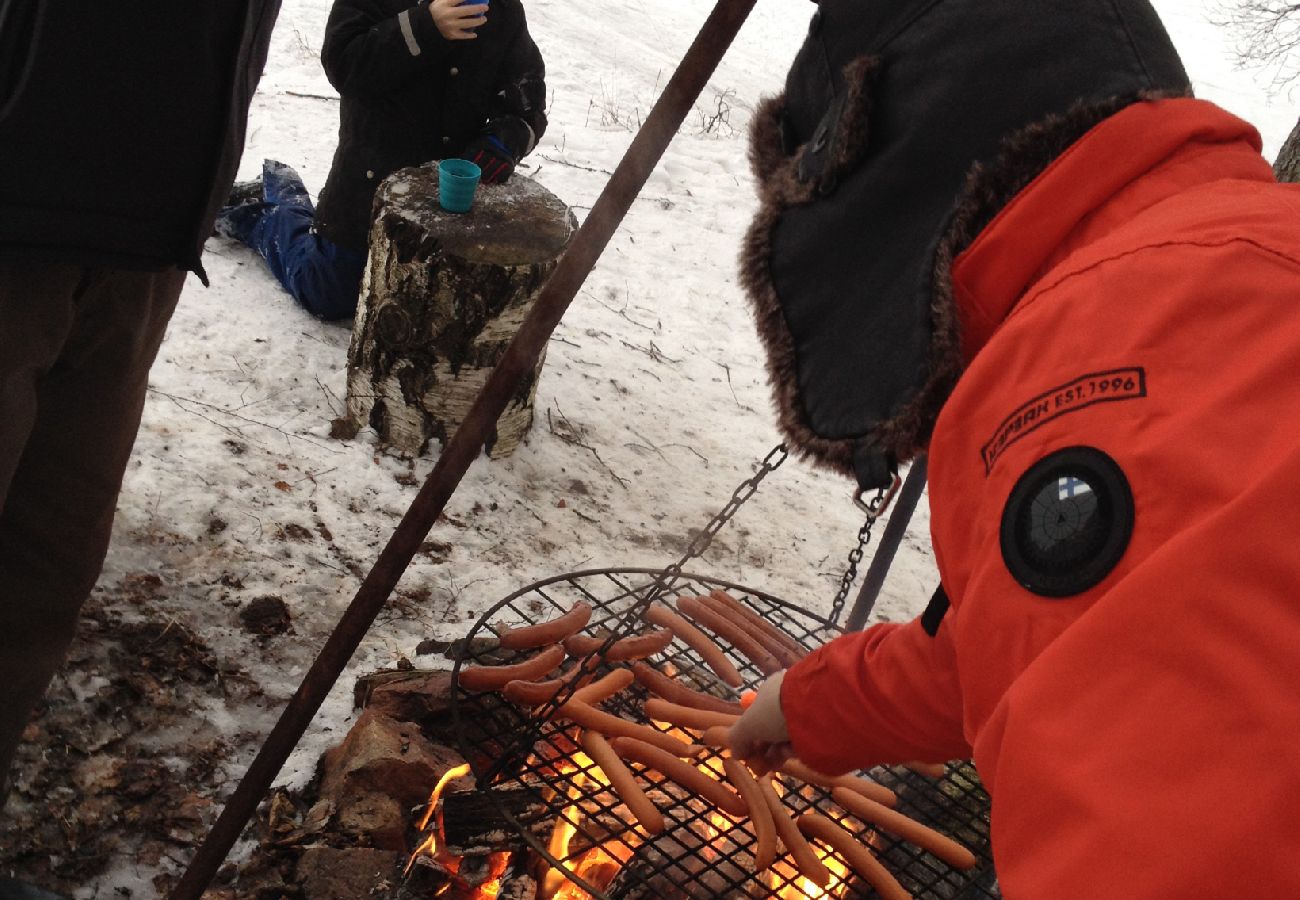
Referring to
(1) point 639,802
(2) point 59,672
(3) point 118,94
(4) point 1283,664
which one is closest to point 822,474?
(1) point 639,802

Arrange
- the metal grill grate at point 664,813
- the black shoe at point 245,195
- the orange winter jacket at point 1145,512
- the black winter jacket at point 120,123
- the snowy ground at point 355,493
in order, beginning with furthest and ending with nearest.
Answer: the black shoe at point 245,195 < the snowy ground at point 355,493 < the metal grill grate at point 664,813 < the black winter jacket at point 120,123 < the orange winter jacket at point 1145,512

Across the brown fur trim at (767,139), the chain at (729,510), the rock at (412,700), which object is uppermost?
the brown fur trim at (767,139)

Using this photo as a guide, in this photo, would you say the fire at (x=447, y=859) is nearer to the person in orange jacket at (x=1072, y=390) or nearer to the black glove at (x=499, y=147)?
the person in orange jacket at (x=1072, y=390)

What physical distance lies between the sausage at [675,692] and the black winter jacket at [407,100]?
320cm

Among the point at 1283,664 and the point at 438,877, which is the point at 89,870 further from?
the point at 1283,664

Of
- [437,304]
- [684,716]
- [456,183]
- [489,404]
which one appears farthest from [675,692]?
[456,183]

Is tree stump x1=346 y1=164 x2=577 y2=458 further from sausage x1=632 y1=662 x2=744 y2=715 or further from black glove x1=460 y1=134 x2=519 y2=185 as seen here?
sausage x1=632 y1=662 x2=744 y2=715

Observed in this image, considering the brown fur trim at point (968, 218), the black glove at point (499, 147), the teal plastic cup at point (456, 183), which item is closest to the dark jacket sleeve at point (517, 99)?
the black glove at point (499, 147)

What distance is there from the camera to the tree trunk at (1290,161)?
4.07m

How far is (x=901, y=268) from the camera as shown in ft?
4.85

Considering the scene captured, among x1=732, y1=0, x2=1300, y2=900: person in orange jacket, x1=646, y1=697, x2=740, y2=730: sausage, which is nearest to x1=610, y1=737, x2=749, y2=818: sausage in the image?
x1=646, y1=697, x2=740, y2=730: sausage

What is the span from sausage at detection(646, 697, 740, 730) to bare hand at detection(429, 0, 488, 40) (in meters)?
3.51

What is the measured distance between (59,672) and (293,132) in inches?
206

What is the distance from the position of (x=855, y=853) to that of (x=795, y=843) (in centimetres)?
17
